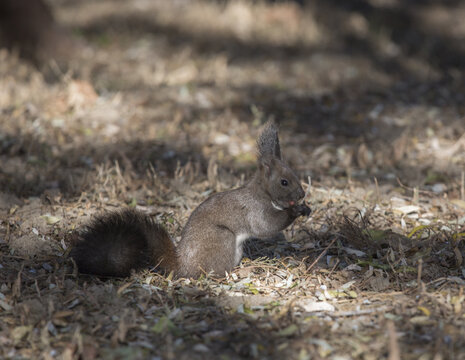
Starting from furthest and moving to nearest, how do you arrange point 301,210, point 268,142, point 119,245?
point 268,142 < point 301,210 < point 119,245

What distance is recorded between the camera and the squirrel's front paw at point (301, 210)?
11.7 ft

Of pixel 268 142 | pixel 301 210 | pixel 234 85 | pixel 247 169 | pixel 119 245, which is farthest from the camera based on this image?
pixel 234 85

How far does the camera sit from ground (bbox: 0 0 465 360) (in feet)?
9.93

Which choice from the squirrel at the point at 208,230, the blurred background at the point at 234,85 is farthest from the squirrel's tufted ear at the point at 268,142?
the blurred background at the point at 234,85

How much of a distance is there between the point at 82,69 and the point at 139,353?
625 centimetres

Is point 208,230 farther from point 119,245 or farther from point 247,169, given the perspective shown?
point 247,169

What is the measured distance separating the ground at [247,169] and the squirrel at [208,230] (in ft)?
0.45

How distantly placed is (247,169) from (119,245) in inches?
97.0

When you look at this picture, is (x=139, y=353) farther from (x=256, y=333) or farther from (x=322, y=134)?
(x=322, y=134)

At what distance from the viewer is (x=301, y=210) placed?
359 centimetres

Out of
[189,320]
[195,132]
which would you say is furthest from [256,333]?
[195,132]

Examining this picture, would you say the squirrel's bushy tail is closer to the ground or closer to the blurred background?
the ground

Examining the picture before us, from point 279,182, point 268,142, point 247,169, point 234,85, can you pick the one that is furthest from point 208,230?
point 234,85

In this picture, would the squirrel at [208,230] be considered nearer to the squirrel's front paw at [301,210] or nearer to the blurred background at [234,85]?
the squirrel's front paw at [301,210]
